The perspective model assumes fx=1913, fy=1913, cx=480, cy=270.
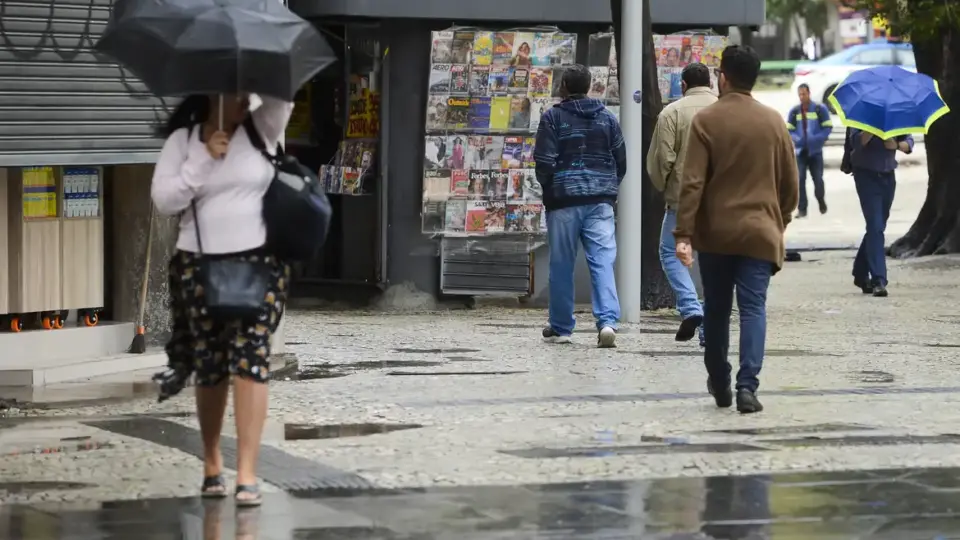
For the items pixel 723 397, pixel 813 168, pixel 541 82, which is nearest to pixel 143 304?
pixel 723 397

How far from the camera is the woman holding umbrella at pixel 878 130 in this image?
15617 mm

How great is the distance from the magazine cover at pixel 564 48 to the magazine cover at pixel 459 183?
1092 millimetres

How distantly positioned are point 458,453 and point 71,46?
352 centimetres

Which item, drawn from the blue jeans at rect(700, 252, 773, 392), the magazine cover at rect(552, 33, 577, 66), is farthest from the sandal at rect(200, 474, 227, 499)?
the magazine cover at rect(552, 33, 577, 66)

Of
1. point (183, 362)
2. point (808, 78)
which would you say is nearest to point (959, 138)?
point (183, 362)

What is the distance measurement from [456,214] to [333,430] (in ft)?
20.5

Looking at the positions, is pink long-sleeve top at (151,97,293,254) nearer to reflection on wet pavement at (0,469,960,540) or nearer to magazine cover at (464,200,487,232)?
reflection on wet pavement at (0,469,960,540)

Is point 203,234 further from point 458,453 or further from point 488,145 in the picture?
point 488,145

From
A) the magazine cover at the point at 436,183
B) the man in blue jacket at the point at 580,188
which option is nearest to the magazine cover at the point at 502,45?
the magazine cover at the point at 436,183

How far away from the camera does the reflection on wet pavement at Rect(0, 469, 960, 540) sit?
6176 mm

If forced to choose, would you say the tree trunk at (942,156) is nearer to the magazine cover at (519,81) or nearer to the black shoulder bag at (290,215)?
the magazine cover at (519,81)

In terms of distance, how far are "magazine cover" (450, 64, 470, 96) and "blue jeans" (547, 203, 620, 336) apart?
266 cm

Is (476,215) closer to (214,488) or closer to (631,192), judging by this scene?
(631,192)

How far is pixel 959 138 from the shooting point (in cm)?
1909
